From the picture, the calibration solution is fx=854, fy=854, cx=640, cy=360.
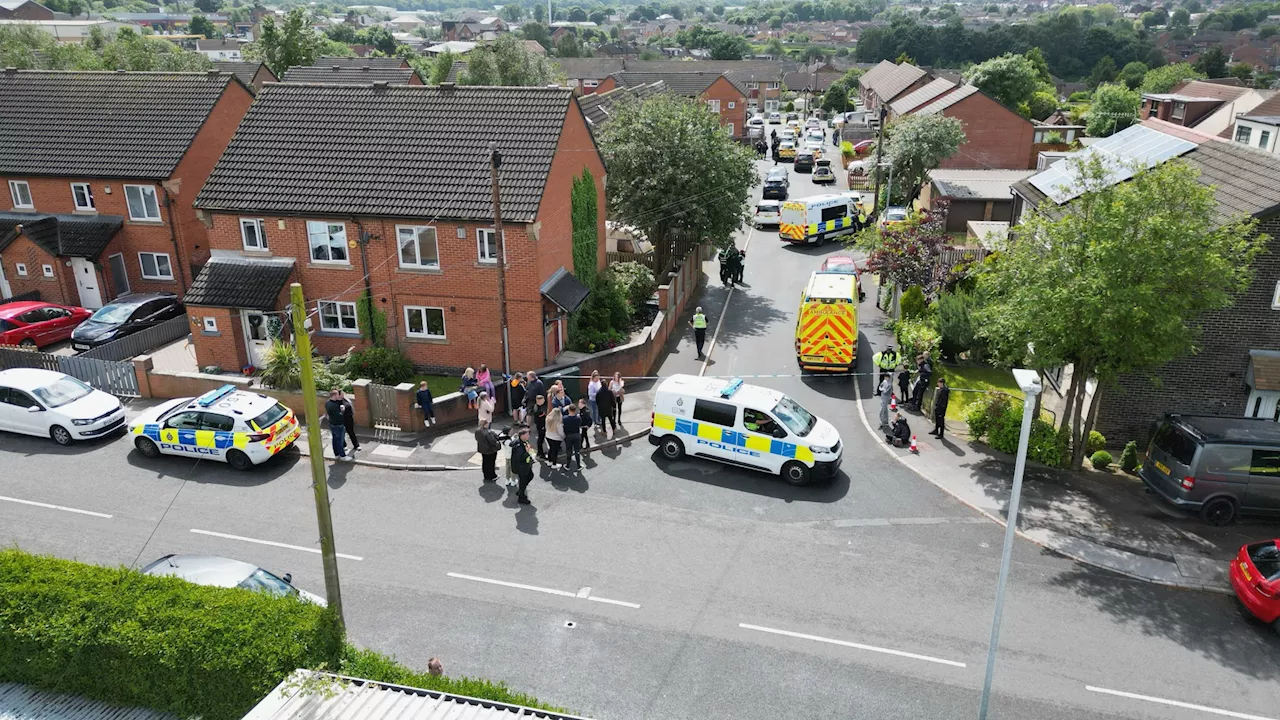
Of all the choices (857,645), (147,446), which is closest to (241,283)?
(147,446)

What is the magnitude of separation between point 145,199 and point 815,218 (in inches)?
1114

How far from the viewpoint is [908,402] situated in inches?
922

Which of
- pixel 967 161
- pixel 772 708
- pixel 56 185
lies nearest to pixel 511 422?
pixel 772 708

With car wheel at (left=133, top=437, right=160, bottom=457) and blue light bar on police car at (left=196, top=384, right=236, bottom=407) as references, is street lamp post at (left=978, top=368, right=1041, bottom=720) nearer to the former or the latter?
blue light bar on police car at (left=196, top=384, right=236, bottom=407)

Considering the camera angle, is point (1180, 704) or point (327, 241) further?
point (327, 241)

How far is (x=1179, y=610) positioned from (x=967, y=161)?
4772 cm

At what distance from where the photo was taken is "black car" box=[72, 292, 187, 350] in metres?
26.2

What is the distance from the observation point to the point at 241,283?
24062 mm

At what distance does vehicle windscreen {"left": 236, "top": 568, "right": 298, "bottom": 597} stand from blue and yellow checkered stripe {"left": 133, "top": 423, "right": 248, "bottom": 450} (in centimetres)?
636

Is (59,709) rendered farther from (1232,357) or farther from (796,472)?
(1232,357)

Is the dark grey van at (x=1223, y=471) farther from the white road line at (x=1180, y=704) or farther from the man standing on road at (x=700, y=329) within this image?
the man standing on road at (x=700, y=329)

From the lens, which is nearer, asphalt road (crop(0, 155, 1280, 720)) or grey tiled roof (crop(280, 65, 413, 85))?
asphalt road (crop(0, 155, 1280, 720))

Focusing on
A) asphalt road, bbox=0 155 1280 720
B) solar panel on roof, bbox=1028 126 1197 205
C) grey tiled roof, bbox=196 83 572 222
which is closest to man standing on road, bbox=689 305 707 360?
grey tiled roof, bbox=196 83 572 222

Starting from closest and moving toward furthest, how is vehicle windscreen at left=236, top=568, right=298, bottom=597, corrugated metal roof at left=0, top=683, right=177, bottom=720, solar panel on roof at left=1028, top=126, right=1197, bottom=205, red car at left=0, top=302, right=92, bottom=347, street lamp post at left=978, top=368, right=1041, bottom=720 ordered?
street lamp post at left=978, top=368, right=1041, bottom=720 < corrugated metal roof at left=0, top=683, right=177, bottom=720 < vehicle windscreen at left=236, top=568, right=298, bottom=597 < solar panel on roof at left=1028, top=126, right=1197, bottom=205 < red car at left=0, top=302, right=92, bottom=347
